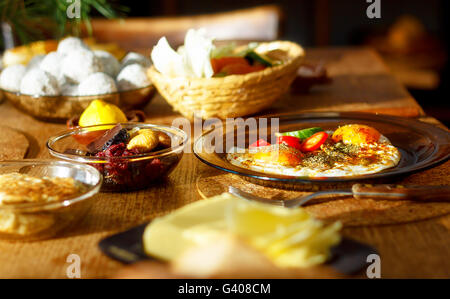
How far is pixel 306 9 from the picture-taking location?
434 cm

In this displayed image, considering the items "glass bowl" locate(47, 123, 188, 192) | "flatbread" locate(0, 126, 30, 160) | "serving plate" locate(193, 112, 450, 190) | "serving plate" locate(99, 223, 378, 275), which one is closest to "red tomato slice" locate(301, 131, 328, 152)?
"serving plate" locate(193, 112, 450, 190)

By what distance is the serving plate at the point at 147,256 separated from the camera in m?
0.66

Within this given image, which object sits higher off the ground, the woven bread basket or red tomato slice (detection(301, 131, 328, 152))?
the woven bread basket

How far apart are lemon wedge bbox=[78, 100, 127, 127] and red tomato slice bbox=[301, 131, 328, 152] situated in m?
0.45

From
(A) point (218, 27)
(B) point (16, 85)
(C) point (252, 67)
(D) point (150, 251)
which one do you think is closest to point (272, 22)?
(A) point (218, 27)

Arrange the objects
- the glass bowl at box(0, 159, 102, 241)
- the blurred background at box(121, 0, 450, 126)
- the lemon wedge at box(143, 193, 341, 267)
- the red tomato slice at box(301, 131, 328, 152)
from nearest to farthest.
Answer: the lemon wedge at box(143, 193, 341, 267) → the glass bowl at box(0, 159, 102, 241) → the red tomato slice at box(301, 131, 328, 152) → the blurred background at box(121, 0, 450, 126)

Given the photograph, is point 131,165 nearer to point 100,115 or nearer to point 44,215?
point 44,215

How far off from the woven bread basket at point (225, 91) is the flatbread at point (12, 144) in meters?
0.36

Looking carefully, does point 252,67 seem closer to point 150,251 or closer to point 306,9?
point 150,251

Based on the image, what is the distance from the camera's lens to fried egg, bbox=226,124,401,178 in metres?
0.97

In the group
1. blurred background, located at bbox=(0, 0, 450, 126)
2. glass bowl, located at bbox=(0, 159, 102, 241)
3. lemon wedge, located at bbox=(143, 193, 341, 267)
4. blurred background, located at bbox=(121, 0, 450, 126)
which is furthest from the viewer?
blurred background, located at bbox=(121, 0, 450, 126)

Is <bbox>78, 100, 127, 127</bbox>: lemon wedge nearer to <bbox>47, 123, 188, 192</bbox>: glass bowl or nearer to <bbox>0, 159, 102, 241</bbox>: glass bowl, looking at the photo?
<bbox>47, 123, 188, 192</bbox>: glass bowl

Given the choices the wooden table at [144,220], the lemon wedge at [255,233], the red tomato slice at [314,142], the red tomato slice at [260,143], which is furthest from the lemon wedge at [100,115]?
the lemon wedge at [255,233]

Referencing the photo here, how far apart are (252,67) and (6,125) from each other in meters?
0.71
